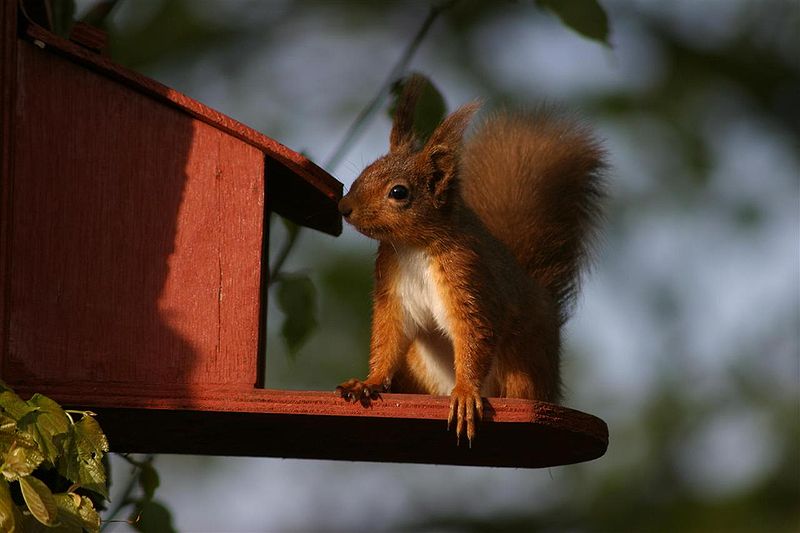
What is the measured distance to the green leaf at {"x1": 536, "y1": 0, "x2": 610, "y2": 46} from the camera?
2664 millimetres

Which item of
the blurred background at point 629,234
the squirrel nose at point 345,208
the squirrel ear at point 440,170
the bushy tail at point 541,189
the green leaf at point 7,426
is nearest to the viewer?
the green leaf at point 7,426

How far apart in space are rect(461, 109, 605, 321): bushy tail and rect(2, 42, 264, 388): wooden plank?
3.12 feet

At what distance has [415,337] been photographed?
9.59ft

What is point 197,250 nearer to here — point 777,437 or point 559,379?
point 559,379

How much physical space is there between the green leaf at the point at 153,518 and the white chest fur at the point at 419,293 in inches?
25.0

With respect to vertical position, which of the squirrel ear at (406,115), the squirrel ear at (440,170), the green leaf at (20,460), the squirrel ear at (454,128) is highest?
the squirrel ear at (406,115)

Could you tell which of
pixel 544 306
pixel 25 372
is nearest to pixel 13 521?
pixel 25 372

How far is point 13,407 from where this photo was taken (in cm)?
193

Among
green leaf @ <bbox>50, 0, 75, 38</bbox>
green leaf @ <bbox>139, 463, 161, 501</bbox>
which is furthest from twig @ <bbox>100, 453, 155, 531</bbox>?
green leaf @ <bbox>50, 0, 75, 38</bbox>

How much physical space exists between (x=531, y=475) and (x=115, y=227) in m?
5.64

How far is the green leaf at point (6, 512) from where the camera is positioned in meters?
1.80

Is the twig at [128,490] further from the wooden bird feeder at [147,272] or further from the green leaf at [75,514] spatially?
the green leaf at [75,514]

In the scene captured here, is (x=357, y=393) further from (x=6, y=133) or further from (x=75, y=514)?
(x=6, y=133)

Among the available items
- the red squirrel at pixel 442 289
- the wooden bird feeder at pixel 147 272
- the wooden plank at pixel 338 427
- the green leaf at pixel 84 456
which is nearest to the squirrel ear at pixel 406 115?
the red squirrel at pixel 442 289
